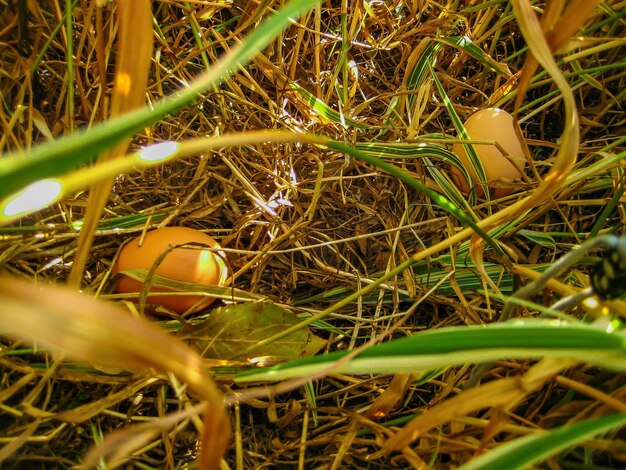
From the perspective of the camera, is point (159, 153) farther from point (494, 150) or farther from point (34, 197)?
point (494, 150)

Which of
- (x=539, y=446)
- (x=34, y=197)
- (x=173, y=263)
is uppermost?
(x=34, y=197)

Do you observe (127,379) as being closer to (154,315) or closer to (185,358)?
(154,315)

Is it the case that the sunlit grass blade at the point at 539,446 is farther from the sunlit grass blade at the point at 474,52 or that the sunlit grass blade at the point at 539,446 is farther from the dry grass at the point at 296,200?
the sunlit grass blade at the point at 474,52

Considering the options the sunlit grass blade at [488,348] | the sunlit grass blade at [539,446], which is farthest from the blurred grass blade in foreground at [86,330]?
the sunlit grass blade at [539,446]

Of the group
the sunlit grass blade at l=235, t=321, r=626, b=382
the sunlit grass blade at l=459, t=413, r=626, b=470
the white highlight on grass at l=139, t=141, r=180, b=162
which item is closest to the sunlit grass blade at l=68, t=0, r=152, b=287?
the white highlight on grass at l=139, t=141, r=180, b=162

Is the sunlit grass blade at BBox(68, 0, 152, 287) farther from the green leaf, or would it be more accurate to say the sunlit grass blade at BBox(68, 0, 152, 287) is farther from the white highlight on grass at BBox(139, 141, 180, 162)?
the green leaf

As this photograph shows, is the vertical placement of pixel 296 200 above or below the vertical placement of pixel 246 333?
above

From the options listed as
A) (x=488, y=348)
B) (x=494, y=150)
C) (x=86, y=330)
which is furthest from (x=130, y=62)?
(x=494, y=150)
